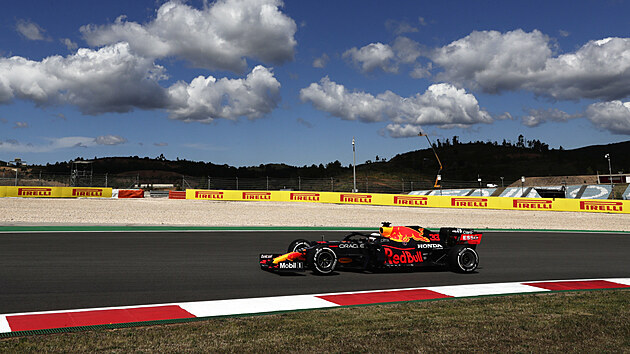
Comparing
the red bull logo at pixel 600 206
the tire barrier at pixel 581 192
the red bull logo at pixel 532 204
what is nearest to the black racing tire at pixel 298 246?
the red bull logo at pixel 532 204

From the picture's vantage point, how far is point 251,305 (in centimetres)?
682

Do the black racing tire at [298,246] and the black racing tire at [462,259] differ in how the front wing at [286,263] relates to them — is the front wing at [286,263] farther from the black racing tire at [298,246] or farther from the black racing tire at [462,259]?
the black racing tire at [462,259]

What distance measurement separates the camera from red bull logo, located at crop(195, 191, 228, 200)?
3669 cm

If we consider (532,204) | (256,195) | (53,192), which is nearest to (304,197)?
(256,195)

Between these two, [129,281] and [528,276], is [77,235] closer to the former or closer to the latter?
[129,281]

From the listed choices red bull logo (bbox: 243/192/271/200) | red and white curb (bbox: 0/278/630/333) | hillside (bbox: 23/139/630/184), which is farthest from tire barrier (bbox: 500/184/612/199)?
red and white curb (bbox: 0/278/630/333)

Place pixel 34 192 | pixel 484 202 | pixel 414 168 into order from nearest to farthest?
pixel 484 202, pixel 34 192, pixel 414 168

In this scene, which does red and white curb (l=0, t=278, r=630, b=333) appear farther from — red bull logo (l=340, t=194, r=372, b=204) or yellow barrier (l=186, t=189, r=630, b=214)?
red bull logo (l=340, t=194, r=372, b=204)

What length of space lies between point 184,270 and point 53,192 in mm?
29293

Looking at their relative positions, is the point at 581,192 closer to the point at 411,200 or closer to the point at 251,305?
the point at 411,200

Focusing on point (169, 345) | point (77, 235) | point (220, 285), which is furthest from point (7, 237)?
point (169, 345)

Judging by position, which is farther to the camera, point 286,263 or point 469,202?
point 469,202

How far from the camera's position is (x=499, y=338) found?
520cm

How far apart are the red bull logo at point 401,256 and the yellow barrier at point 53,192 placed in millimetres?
30652
